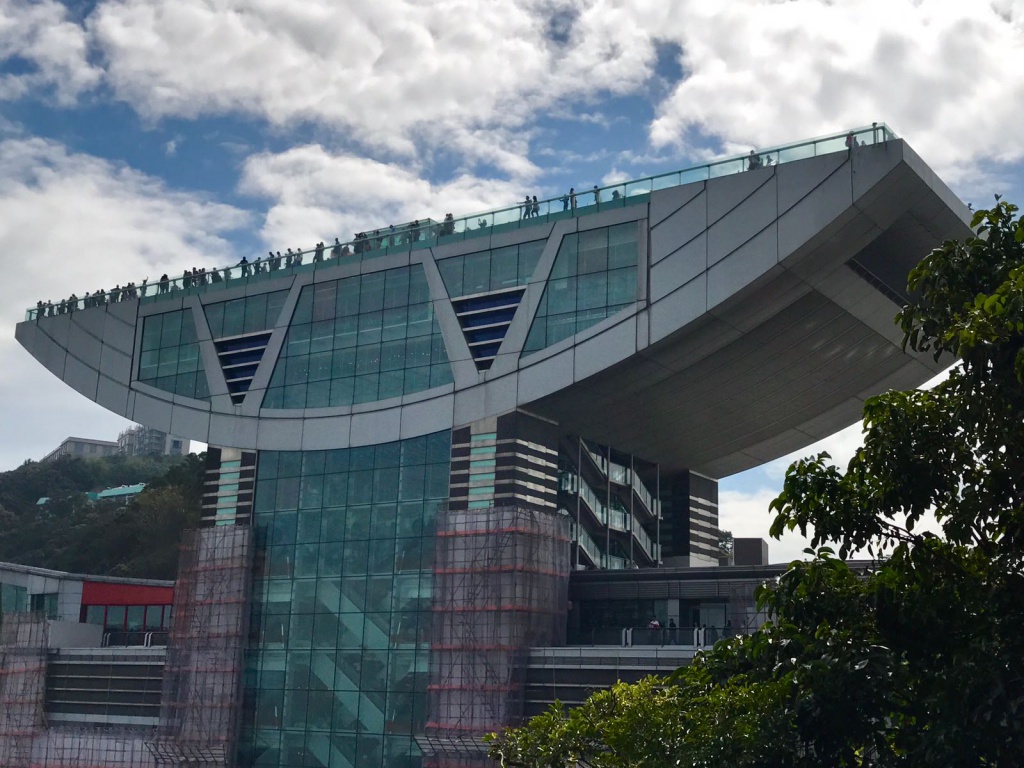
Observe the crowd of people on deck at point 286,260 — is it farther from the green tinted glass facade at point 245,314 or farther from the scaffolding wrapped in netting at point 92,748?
the scaffolding wrapped in netting at point 92,748

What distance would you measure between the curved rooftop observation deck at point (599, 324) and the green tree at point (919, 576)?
3212cm

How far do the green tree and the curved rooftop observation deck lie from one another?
1264 inches

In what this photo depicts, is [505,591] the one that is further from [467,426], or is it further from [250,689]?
[250,689]

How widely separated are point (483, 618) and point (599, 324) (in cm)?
1334

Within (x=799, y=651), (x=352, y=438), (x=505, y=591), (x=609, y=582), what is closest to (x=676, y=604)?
(x=609, y=582)

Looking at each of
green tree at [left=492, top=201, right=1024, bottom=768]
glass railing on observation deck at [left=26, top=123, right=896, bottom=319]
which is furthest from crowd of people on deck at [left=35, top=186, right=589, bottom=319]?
green tree at [left=492, top=201, right=1024, bottom=768]

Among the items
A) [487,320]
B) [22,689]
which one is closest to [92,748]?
[22,689]

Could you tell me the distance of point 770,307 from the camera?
51.8 metres

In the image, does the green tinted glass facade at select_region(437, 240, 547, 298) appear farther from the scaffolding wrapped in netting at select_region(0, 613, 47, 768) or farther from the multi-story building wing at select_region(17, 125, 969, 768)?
the scaffolding wrapped in netting at select_region(0, 613, 47, 768)

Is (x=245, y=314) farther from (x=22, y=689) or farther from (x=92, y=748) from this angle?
(x=22, y=689)

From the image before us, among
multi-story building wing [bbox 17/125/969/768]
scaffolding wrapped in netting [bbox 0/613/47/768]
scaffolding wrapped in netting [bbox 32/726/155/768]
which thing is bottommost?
scaffolding wrapped in netting [bbox 32/726/155/768]

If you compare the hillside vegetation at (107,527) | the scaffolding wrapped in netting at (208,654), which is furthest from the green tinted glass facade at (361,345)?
the hillside vegetation at (107,527)

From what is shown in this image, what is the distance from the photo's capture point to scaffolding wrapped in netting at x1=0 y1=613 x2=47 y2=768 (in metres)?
66.3

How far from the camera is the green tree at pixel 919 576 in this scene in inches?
618
